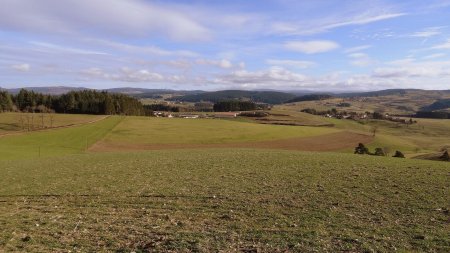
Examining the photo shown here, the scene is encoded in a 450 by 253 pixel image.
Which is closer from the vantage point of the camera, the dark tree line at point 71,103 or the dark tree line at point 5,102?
the dark tree line at point 5,102

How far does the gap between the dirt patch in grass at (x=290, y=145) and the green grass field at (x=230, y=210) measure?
142 ft

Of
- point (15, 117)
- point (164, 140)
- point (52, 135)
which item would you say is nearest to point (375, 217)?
point (164, 140)

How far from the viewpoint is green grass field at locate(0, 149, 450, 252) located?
38.2 ft

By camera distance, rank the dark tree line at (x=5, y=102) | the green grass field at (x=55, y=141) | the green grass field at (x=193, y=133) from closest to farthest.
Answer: the green grass field at (x=55, y=141) < the green grass field at (x=193, y=133) < the dark tree line at (x=5, y=102)

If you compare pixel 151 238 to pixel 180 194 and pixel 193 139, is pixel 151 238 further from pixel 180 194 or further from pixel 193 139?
pixel 193 139

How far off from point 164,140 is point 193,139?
6473 millimetres

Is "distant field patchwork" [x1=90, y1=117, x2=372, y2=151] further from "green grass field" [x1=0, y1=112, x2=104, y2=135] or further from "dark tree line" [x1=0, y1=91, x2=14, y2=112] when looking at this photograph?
"dark tree line" [x1=0, y1=91, x2=14, y2=112]

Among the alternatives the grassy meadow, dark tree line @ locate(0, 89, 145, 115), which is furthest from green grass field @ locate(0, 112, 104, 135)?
the grassy meadow

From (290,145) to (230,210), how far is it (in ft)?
211

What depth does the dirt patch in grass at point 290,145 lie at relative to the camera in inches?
2771

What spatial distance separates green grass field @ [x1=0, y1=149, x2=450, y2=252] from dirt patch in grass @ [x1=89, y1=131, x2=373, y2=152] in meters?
43.3

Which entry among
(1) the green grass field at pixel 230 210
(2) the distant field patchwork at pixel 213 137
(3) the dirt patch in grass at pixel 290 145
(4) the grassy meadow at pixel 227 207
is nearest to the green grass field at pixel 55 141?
(2) the distant field patchwork at pixel 213 137

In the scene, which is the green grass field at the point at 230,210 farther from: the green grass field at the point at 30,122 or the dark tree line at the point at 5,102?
the dark tree line at the point at 5,102

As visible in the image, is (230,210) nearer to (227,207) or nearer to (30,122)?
(227,207)
